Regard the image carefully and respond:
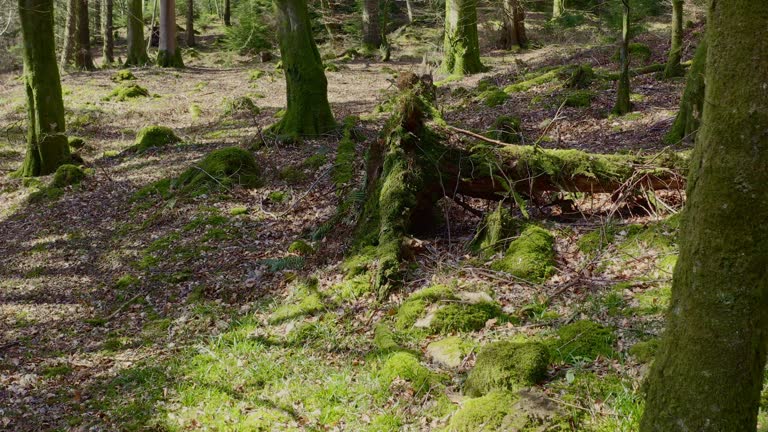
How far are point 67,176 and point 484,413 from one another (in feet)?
38.7

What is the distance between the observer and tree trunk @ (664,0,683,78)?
12.8m

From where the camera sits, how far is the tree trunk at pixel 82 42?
25.9 metres

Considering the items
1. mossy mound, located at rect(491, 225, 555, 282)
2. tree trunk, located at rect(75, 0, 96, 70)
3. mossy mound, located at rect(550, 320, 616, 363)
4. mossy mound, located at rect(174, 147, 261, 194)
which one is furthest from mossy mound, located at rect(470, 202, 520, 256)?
tree trunk, located at rect(75, 0, 96, 70)

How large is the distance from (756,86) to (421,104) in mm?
5337

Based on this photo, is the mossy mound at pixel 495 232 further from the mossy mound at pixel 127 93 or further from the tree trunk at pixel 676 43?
the mossy mound at pixel 127 93

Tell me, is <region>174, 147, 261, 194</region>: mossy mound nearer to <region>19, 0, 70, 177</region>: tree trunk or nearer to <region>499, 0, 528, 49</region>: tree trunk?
<region>19, 0, 70, 177</region>: tree trunk

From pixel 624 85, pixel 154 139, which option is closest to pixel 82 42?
pixel 154 139

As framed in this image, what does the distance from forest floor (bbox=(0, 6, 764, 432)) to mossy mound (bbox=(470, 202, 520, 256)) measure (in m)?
0.20

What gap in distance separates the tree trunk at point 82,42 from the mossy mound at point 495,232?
77.8 ft

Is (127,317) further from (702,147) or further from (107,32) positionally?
(107,32)

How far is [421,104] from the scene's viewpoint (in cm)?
775

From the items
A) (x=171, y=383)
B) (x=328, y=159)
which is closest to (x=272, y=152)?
(x=328, y=159)

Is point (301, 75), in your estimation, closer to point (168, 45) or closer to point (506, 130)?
point (506, 130)

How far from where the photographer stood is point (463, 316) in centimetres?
587
